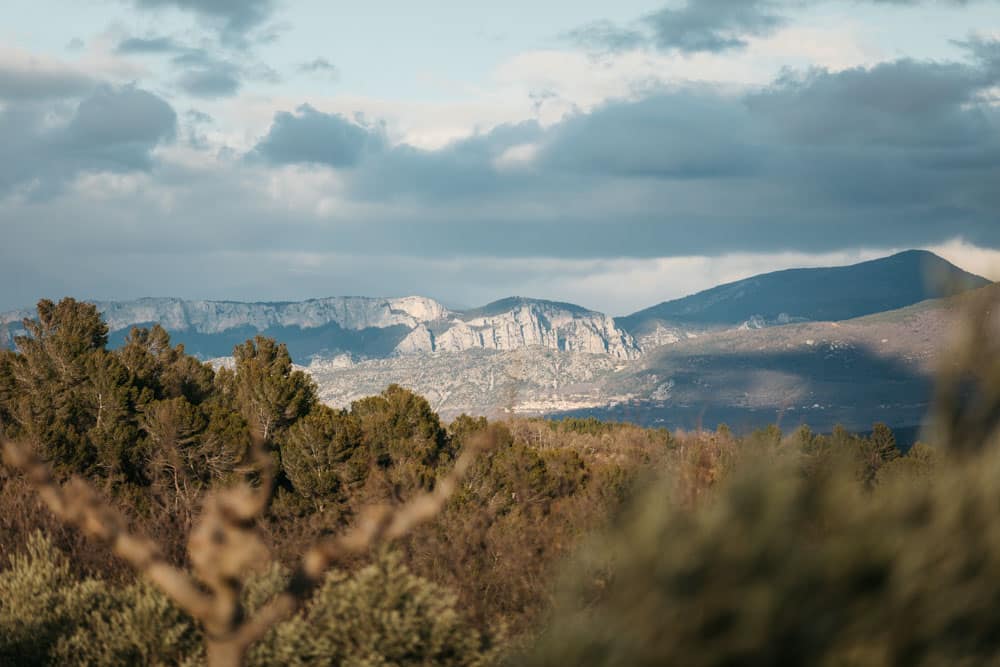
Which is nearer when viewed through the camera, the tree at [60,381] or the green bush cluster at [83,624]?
the green bush cluster at [83,624]

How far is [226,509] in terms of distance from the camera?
25.8ft

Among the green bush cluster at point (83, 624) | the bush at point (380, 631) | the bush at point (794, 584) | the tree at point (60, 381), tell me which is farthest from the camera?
the tree at point (60, 381)

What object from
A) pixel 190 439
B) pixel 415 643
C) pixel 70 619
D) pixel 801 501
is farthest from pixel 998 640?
pixel 190 439

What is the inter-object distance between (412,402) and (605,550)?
4255 centimetres

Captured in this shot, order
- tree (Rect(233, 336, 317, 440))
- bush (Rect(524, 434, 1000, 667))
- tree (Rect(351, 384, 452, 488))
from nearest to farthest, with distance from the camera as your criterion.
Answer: bush (Rect(524, 434, 1000, 667)), tree (Rect(351, 384, 452, 488)), tree (Rect(233, 336, 317, 440))

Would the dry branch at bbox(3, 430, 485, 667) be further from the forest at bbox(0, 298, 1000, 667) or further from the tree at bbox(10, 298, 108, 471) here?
the tree at bbox(10, 298, 108, 471)

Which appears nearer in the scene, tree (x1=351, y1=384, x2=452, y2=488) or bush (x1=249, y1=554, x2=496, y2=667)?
bush (x1=249, y1=554, x2=496, y2=667)

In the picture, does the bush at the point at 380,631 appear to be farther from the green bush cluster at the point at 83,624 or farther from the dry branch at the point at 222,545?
the dry branch at the point at 222,545

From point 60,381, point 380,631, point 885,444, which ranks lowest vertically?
point 885,444

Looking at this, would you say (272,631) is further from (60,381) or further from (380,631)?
(60,381)

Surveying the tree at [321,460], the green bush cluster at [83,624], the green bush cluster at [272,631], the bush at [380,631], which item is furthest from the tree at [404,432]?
the bush at [380,631]

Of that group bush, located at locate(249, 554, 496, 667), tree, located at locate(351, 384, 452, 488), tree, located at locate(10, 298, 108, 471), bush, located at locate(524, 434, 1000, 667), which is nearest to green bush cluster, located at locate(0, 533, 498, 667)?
bush, located at locate(249, 554, 496, 667)

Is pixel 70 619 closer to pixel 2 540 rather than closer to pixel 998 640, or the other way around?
pixel 2 540

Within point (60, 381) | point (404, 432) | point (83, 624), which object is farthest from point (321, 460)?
point (83, 624)
